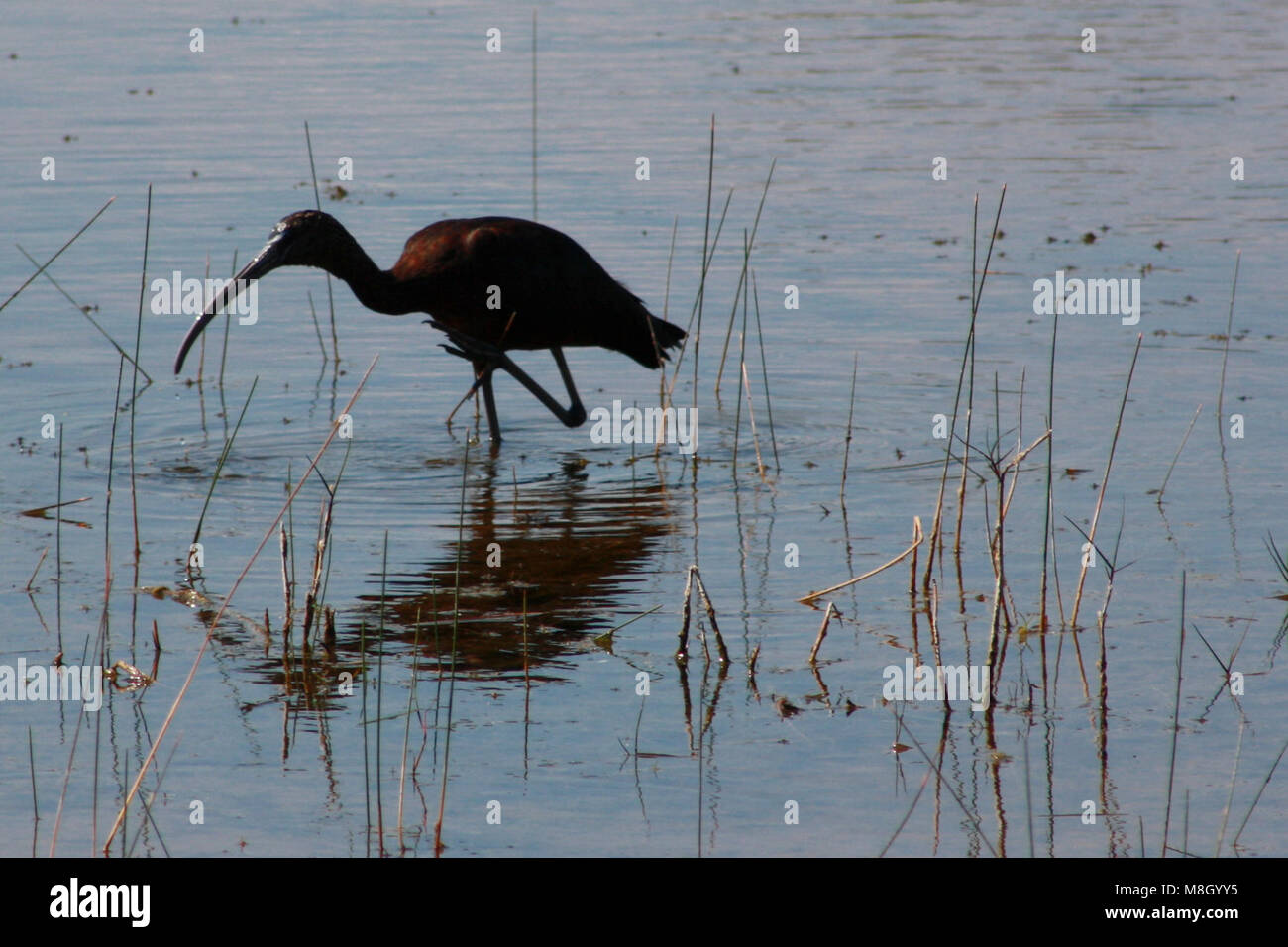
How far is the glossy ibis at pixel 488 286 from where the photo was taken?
7.75 metres

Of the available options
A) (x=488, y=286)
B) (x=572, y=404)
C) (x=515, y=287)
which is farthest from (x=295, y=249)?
(x=572, y=404)

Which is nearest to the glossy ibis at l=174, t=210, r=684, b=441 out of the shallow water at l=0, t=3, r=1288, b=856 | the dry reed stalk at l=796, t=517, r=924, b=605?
the shallow water at l=0, t=3, r=1288, b=856

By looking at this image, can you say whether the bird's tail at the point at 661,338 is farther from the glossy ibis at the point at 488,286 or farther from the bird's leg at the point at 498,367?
the bird's leg at the point at 498,367

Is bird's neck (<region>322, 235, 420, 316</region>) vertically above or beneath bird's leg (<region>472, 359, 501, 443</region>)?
above

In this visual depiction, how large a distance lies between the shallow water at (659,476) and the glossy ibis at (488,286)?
1.47 feet

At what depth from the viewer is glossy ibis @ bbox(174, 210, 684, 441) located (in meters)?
7.75

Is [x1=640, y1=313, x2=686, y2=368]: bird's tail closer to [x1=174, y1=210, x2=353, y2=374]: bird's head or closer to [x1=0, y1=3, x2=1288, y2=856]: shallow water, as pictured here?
[x1=0, y1=3, x2=1288, y2=856]: shallow water

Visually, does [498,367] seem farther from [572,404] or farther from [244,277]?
[244,277]

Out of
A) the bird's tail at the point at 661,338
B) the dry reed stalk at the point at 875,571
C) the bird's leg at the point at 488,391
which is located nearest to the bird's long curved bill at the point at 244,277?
the bird's leg at the point at 488,391

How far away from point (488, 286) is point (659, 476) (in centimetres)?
107

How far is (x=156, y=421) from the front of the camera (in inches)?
333

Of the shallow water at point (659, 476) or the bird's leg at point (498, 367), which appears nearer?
the shallow water at point (659, 476)

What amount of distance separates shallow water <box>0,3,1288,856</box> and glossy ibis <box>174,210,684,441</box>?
448 millimetres
